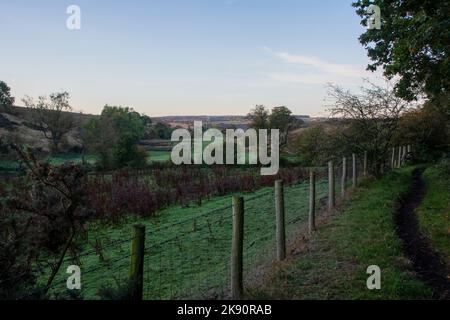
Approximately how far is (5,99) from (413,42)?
74747mm

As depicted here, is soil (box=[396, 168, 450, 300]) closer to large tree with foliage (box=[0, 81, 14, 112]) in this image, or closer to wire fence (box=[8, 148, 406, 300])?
wire fence (box=[8, 148, 406, 300])

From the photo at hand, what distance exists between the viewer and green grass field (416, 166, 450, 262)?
867 centimetres

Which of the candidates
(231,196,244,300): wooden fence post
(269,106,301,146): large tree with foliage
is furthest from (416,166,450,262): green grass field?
(269,106,301,146): large tree with foliage

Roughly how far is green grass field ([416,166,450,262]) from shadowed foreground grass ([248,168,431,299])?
85 cm

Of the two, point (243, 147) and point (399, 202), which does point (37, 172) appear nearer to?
point (399, 202)

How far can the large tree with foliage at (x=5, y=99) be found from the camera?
67.2 meters

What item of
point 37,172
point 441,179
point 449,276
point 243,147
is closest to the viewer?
point 449,276

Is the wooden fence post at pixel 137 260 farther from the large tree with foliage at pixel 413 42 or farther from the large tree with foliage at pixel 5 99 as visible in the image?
the large tree with foliage at pixel 5 99

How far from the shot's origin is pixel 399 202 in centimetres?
1326

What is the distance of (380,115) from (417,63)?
541 cm

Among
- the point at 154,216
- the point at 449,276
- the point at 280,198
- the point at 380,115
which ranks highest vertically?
the point at 380,115

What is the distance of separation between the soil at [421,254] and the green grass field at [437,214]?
0.55 feet

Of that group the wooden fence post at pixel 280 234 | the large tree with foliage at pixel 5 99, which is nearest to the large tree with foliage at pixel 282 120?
the wooden fence post at pixel 280 234
